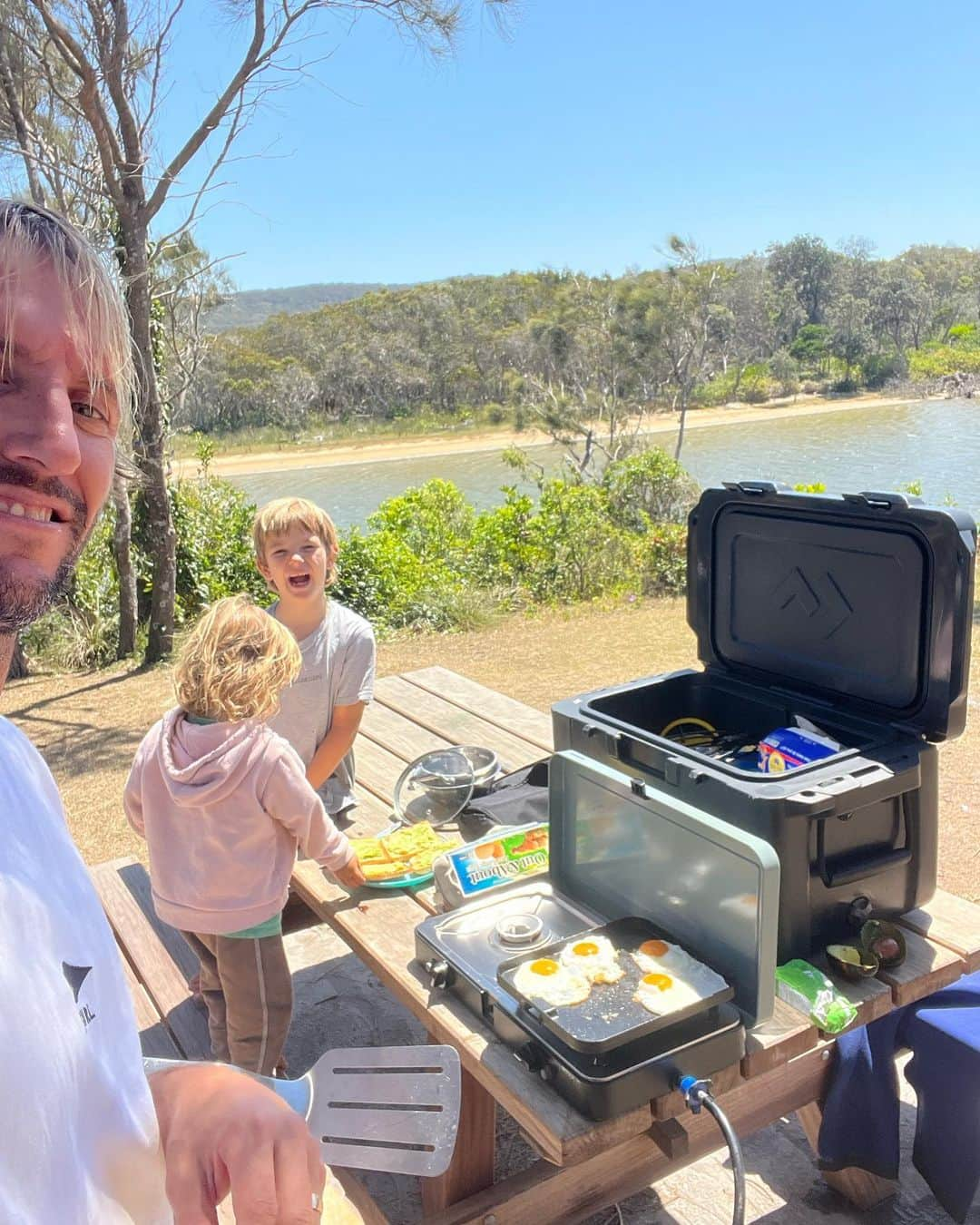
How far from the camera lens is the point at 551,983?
5.00 feet

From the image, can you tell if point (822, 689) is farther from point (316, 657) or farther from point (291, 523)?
point (291, 523)

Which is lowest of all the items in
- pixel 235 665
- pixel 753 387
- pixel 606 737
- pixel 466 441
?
pixel 466 441

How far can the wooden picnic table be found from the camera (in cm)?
143

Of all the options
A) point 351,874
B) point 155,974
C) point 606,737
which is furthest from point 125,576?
point 606,737

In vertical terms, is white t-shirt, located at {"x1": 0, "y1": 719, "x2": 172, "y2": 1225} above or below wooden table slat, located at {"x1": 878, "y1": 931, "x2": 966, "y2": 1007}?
above

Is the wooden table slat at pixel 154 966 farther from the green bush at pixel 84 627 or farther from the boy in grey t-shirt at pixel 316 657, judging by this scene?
the green bush at pixel 84 627

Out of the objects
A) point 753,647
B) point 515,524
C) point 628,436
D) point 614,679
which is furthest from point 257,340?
point 753,647

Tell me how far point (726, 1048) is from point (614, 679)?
4.83 m

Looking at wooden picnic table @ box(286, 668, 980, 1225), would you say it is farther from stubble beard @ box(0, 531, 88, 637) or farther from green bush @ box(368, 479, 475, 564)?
green bush @ box(368, 479, 475, 564)

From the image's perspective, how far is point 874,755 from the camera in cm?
172

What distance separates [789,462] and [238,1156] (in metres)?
26.7

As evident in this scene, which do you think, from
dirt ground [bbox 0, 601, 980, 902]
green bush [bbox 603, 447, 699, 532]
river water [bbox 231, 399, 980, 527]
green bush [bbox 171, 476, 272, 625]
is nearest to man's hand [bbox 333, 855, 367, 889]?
dirt ground [bbox 0, 601, 980, 902]

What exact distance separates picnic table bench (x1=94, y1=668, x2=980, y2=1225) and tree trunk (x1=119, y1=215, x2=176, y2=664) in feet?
13.7

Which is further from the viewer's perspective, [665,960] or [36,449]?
[665,960]
